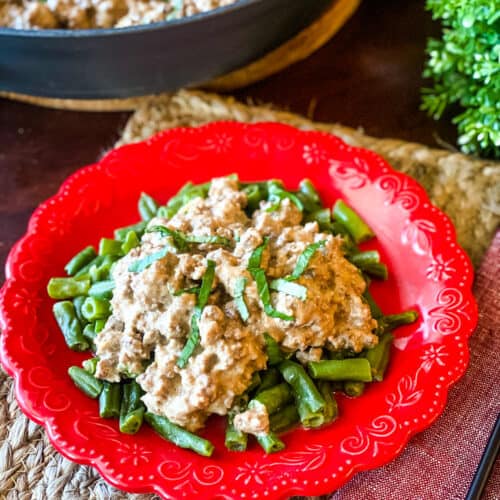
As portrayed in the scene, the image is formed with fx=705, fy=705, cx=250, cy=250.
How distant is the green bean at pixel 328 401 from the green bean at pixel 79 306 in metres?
0.85

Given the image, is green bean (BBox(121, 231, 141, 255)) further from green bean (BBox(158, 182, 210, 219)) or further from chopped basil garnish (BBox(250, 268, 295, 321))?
chopped basil garnish (BBox(250, 268, 295, 321))

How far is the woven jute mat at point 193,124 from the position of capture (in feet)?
7.60

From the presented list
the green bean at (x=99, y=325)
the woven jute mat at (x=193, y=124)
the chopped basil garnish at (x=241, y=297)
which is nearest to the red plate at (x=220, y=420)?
the green bean at (x=99, y=325)

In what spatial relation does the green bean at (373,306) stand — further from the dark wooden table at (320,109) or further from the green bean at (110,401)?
the dark wooden table at (320,109)

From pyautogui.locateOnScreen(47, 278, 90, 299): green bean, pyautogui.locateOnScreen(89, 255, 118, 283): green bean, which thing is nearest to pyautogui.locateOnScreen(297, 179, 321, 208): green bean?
pyautogui.locateOnScreen(89, 255, 118, 283): green bean

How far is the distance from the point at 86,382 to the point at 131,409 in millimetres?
182

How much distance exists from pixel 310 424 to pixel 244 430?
8.2 inches

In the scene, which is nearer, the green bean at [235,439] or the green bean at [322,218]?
the green bean at [235,439]

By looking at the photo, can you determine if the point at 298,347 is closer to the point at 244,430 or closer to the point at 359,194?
the point at 244,430

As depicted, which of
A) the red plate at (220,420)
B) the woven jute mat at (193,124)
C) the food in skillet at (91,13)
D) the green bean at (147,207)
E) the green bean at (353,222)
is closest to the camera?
the red plate at (220,420)

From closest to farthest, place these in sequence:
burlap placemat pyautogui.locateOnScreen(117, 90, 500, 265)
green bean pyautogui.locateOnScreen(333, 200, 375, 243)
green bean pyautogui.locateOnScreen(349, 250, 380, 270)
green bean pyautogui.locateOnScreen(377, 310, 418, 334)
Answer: green bean pyautogui.locateOnScreen(377, 310, 418, 334) → green bean pyautogui.locateOnScreen(349, 250, 380, 270) → green bean pyautogui.locateOnScreen(333, 200, 375, 243) → burlap placemat pyautogui.locateOnScreen(117, 90, 500, 265)

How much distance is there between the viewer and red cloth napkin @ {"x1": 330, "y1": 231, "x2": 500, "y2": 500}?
2191 millimetres

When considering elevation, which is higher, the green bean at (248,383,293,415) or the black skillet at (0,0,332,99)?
the black skillet at (0,0,332,99)

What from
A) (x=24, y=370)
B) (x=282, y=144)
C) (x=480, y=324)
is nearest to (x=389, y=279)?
(x=480, y=324)
